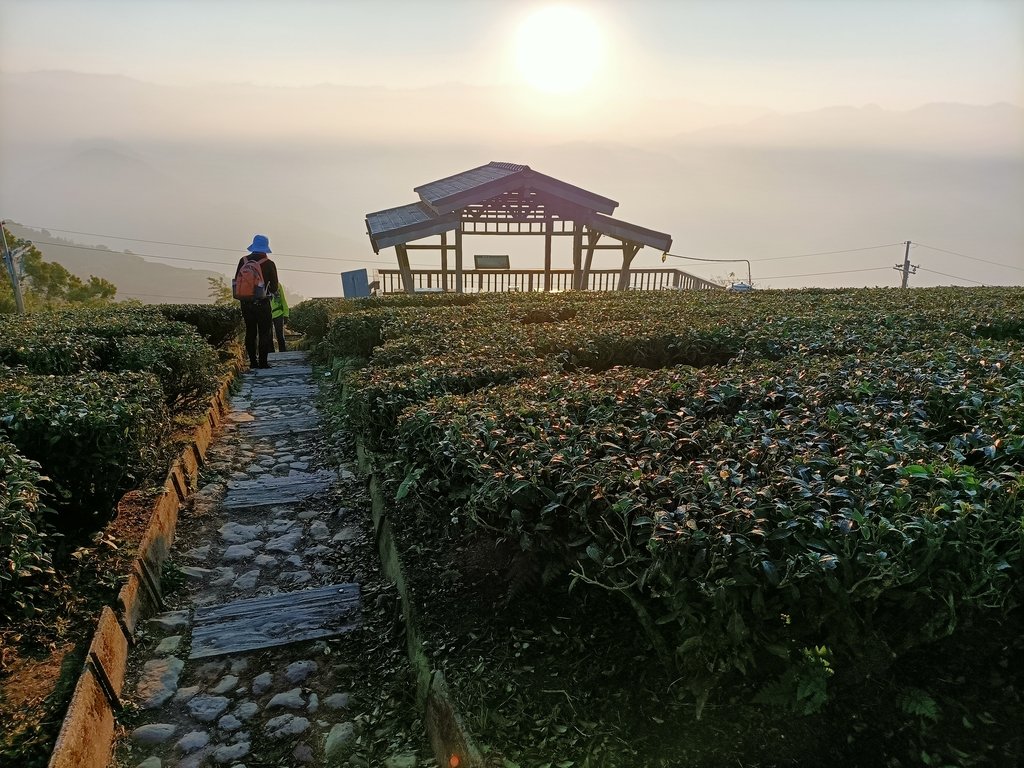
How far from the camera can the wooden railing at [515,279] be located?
2044 centimetres

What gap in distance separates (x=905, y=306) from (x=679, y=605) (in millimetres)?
7448

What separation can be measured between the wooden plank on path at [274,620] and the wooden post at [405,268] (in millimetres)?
16021

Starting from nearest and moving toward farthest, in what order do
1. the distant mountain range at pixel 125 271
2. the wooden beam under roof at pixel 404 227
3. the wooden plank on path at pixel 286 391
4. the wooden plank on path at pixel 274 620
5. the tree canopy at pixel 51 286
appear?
the wooden plank on path at pixel 274 620 < the wooden plank on path at pixel 286 391 < the wooden beam under roof at pixel 404 227 < the tree canopy at pixel 51 286 < the distant mountain range at pixel 125 271

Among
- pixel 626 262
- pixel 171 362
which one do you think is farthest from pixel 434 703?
pixel 626 262

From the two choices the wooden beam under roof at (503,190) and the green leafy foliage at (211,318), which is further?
the wooden beam under roof at (503,190)

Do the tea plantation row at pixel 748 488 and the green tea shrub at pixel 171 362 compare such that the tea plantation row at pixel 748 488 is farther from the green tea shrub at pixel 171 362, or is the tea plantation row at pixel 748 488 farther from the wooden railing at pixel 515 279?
the wooden railing at pixel 515 279

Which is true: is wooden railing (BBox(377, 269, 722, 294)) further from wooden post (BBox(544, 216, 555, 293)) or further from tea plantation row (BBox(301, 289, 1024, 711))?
tea plantation row (BBox(301, 289, 1024, 711))

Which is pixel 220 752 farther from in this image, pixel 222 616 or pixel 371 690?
pixel 222 616

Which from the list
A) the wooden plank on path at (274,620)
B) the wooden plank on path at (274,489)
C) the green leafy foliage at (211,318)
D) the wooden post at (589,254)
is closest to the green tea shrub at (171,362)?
the wooden plank on path at (274,489)

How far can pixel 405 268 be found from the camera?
1931 centimetres

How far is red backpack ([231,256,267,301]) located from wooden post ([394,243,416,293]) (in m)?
9.56

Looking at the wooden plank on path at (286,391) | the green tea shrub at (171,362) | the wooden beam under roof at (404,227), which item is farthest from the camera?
the wooden beam under roof at (404,227)

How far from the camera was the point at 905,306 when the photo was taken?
7.59 meters

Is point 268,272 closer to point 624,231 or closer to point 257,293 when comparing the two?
point 257,293
